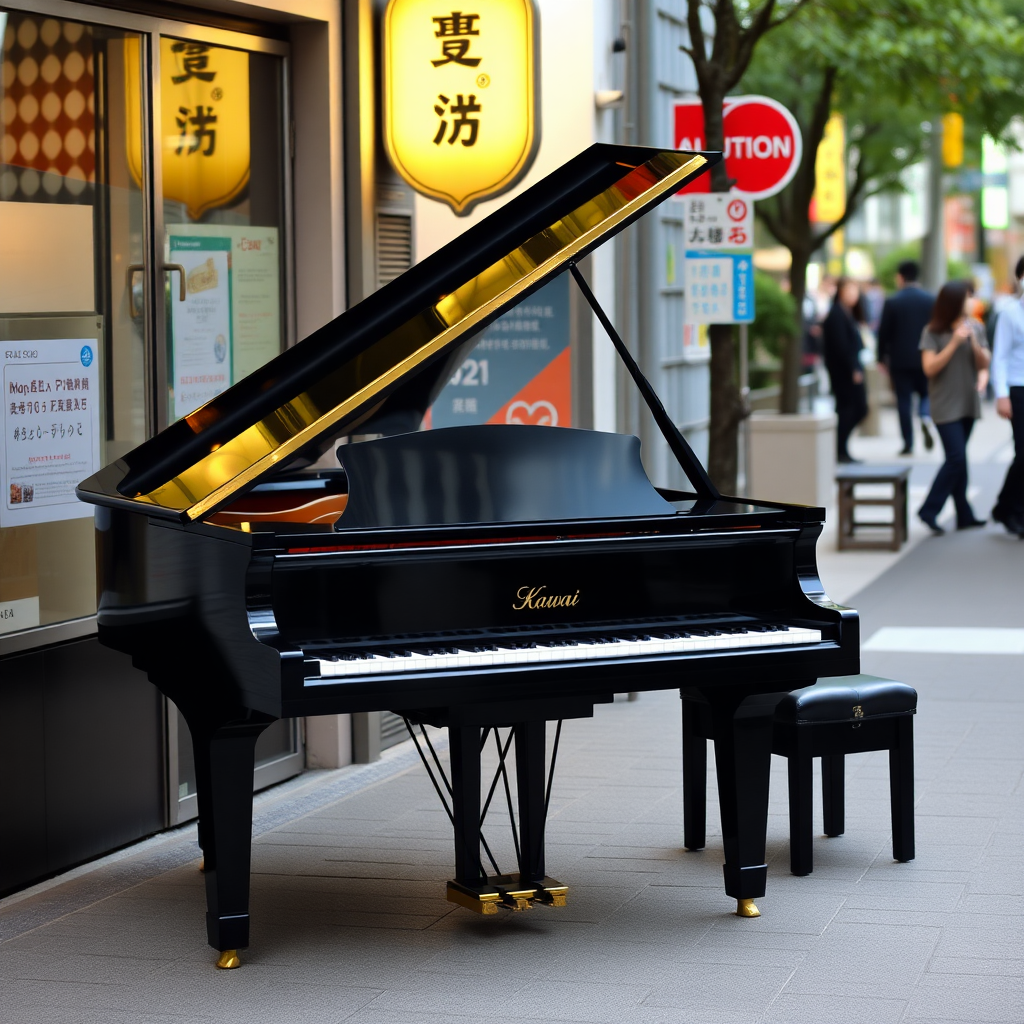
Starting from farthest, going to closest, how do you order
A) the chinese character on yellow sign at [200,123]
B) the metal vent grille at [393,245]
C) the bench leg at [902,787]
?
1. the metal vent grille at [393,245]
2. the chinese character on yellow sign at [200,123]
3. the bench leg at [902,787]

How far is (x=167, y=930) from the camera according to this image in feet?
17.6

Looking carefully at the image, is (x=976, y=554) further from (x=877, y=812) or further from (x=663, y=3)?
(x=877, y=812)

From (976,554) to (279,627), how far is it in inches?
366

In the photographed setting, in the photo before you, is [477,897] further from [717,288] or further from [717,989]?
[717,288]

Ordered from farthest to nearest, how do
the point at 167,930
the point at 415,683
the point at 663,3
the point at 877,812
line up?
the point at 663,3 → the point at 877,812 → the point at 167,930 → the point at 415,683

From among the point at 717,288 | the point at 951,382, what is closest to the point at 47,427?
the point at 717,288

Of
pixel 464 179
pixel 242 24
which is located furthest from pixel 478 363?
pixel 242 24

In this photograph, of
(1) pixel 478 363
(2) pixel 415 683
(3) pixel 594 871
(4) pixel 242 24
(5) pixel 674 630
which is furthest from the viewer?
(1) pixel 478 363

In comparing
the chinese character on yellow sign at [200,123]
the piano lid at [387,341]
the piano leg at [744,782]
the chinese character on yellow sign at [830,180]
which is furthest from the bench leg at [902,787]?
the chinese character on yellow sign at [830,180]

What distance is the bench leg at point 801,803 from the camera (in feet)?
18.6

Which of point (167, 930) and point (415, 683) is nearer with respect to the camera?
point (415, 683)

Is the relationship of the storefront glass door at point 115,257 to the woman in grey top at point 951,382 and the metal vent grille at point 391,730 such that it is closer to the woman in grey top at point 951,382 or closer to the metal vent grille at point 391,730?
the metal vent grille at point 391,730

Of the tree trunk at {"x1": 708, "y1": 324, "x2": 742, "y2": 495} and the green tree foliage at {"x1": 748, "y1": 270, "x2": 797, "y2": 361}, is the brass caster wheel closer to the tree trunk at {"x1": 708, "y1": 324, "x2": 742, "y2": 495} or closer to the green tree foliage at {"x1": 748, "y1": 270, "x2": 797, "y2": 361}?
the tree trunk at {"x1": 708, "y1": 324, "x2": 742, "y2": 495}

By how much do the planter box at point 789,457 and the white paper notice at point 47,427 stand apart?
9.31 metres
